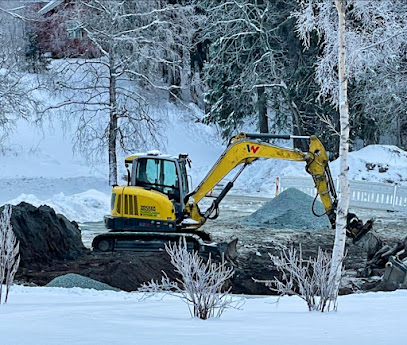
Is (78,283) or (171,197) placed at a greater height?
(171,197)

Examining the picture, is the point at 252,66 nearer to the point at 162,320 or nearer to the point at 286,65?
the point at 286,65

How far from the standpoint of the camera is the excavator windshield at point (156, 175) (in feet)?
47.6

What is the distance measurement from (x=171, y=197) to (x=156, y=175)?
603mm

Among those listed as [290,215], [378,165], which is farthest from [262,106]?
[290,215]

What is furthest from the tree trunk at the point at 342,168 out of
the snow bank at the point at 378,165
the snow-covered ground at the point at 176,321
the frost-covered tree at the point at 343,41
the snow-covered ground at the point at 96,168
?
the snow bank at the point at 378,165

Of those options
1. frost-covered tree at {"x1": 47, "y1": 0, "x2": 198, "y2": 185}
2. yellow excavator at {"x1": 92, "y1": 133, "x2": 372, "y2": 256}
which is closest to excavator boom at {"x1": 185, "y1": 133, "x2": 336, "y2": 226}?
yellow excavator at {"x1": 92, "y1": 133, "x2": 372, "y2": 256}

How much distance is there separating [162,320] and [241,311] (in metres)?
1.40

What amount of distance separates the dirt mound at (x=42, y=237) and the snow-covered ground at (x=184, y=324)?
4.60 m

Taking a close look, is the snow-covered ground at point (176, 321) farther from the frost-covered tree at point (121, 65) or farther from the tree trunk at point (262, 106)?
the tree trunk at point (262, 106)

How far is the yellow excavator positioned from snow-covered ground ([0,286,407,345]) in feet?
18.1

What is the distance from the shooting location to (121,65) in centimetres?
2548

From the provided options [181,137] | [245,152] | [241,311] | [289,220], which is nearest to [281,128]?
[181,137]

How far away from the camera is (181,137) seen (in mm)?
40000

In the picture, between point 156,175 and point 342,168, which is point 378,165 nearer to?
point 156,175
